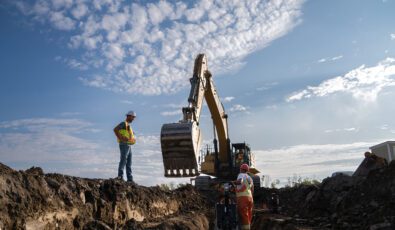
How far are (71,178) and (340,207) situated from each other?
21.6ft

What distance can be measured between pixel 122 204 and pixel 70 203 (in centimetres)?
193

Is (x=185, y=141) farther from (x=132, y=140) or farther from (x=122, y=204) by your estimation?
(x=122, y=204)

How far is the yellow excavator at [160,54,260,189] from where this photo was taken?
10.8 metres

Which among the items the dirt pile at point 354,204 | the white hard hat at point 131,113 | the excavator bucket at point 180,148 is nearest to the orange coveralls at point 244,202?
the dirt pile at point 354,204

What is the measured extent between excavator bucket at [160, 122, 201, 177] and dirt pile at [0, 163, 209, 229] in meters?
1.28

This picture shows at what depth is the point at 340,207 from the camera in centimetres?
896

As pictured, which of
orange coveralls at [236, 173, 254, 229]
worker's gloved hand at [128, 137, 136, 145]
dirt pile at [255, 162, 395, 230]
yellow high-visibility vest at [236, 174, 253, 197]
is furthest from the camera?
worker's gloved hand at [128, 137, 136, 145]

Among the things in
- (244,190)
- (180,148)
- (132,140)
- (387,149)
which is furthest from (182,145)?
(387,149)

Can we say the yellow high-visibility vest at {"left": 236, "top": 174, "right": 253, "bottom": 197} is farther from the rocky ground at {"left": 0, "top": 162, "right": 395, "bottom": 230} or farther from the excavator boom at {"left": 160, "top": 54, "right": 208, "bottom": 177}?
the excavator boom at {"left": 160, "top": 54, "right": 208, "bottom": 177}

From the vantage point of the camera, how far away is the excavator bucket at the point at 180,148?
10.7 metres

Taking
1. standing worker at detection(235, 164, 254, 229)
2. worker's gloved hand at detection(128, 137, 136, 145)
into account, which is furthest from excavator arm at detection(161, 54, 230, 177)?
standing worker at detection(235, 164, 254, 229)

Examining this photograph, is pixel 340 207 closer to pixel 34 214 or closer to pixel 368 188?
pixel 368 188

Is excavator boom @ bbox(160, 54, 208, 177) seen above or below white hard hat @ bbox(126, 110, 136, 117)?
below

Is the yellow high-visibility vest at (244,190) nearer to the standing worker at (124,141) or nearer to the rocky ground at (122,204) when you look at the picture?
the rocky ground at (122,204)
